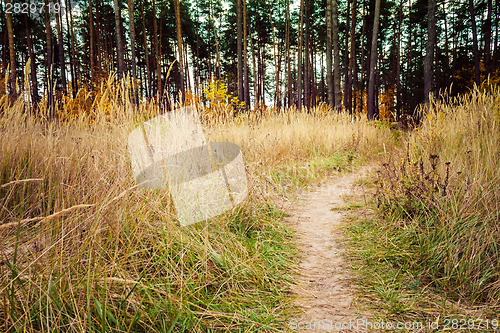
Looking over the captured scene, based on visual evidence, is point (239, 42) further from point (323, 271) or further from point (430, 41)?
point (323, 271)

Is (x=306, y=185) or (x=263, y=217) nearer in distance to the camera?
(x=263, y=217)

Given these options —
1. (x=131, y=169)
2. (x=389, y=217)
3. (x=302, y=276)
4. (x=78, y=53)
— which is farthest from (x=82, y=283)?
(x=78, y=53)

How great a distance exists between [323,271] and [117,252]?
1.37 meters

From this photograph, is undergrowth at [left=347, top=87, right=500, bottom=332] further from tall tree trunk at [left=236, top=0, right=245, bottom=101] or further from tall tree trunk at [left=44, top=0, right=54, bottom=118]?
tall tree trunk at [left=236, top=0, right=245, bottom=101]

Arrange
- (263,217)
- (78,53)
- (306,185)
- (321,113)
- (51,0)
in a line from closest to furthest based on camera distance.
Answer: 1. (263,217)
2. (306,185)
3. (321,113)
4. (51,0)
5. (78,53)

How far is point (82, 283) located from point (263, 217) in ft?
5.78

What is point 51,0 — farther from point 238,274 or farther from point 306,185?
point 238,274

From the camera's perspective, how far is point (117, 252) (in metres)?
1.35

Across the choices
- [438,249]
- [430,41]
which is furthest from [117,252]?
[430,41]

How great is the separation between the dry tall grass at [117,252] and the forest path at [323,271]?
125 mm

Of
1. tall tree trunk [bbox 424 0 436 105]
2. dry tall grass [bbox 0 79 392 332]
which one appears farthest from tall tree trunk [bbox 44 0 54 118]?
tall tree trunk [bbox 424 0 436 105]

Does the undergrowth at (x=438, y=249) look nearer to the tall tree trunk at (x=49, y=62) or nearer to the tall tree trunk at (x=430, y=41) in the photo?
the tall tree trunk at (x=49, y=62)

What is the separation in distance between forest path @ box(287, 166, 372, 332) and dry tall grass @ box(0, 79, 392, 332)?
12cm

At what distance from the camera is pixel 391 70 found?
23453 mm
